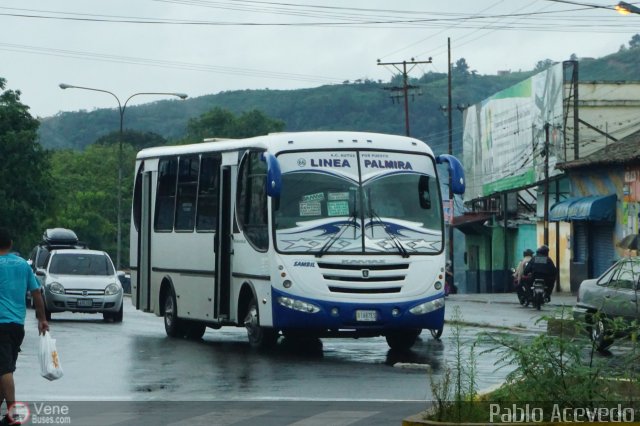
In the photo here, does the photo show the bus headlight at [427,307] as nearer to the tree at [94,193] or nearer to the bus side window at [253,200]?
the bus side window at [253,200]

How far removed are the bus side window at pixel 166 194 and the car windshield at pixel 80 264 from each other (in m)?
8.03

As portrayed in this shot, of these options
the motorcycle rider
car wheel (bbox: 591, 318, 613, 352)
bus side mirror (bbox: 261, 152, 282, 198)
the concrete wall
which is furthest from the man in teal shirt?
the concrete wall

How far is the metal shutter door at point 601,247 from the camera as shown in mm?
50688

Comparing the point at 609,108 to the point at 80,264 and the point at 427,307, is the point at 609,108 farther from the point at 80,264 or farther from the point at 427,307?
the point at 427,307

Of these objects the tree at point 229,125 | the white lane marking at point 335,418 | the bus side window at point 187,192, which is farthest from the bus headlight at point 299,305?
the tree at point 229,125

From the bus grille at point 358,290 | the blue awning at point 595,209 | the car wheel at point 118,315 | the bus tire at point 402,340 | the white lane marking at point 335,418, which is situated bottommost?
the white lane marking at point 335,418

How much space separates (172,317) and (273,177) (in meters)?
5.81

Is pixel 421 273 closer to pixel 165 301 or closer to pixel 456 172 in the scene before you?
pixel 456 172

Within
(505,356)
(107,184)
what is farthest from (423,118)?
(505,356)

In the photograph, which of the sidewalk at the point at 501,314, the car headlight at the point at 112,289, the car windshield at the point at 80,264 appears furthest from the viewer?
the car windshield at the point at 80,264

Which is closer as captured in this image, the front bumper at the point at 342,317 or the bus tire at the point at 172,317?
the front bumper at the point at 342,317

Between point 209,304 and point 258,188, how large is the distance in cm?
262

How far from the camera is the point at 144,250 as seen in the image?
26594mm

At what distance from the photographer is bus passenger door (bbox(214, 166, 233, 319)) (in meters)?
22.2
